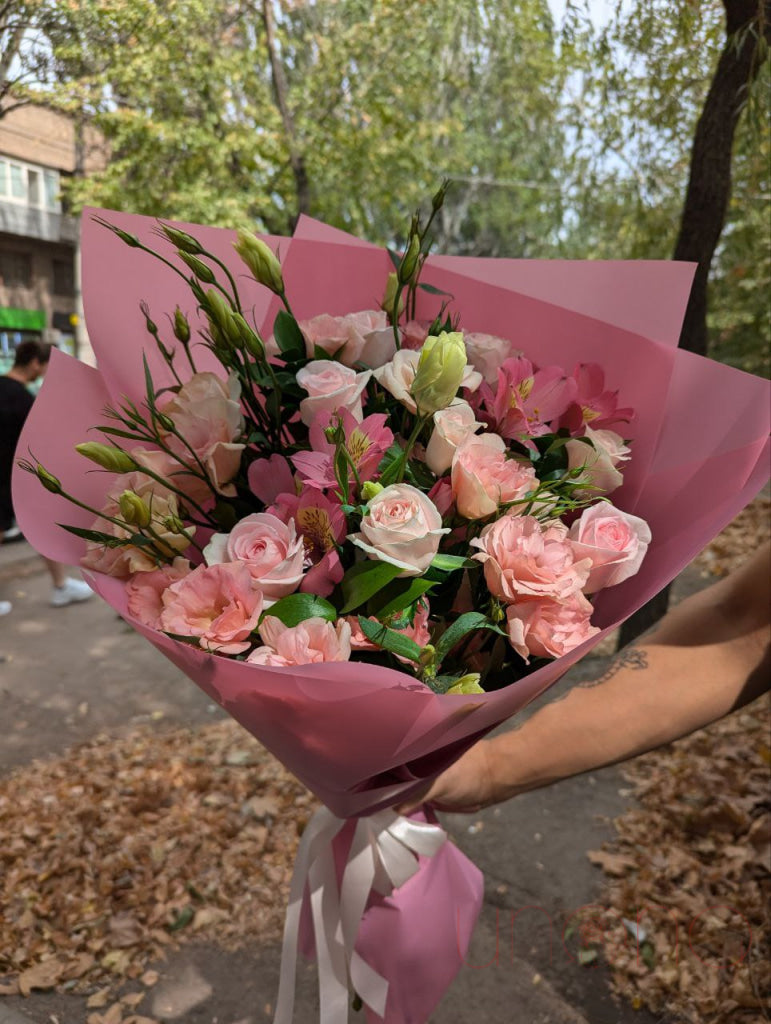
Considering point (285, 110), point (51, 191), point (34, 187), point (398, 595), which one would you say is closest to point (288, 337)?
point (398, 595)

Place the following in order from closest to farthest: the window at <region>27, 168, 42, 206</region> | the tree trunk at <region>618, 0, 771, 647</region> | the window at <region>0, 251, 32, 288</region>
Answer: the tree trunk at <region>618, 0, 771, 647</region> → the window at <region>0, 251, 32, 288</region> → the window at <region>27, 168, 42, 206</region>

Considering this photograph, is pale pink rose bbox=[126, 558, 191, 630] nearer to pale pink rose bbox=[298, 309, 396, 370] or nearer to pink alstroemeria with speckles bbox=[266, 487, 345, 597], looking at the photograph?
pink alstroemeria with speckles bbox=[266, 487, 345, 597]

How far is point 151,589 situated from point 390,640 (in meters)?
0.32

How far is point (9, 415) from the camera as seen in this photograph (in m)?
5.20

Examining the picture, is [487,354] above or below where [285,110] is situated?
below

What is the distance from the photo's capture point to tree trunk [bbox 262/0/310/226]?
5672mm

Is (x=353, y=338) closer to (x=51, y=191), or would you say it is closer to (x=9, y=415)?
(x=51, y=191)

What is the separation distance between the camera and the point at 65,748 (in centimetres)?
343

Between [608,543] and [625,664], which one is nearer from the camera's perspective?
[608,543]

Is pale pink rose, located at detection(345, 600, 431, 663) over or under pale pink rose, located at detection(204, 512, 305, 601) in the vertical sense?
under

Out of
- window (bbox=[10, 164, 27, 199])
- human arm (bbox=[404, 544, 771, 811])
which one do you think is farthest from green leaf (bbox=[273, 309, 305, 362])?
→ window (bbox=[10, 164, 27, 199])

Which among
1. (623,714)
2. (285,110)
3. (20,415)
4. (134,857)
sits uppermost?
(285,110)

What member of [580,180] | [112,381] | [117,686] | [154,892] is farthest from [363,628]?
[580,180]

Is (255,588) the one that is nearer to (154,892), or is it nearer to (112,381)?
(112,381)
